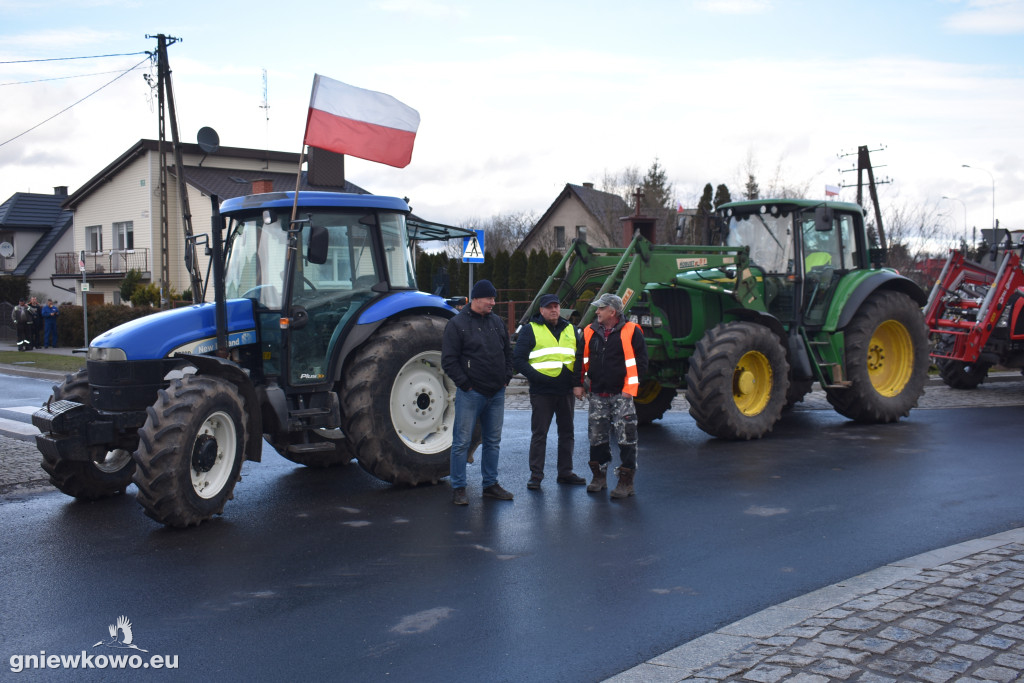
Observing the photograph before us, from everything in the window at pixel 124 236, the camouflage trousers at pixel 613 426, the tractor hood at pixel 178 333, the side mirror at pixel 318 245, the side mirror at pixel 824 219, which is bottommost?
the camouflage trousers at pixel 613 426

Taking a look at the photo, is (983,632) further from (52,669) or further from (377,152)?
(377,152)

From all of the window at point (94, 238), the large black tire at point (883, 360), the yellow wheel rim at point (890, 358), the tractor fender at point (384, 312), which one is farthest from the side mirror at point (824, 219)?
the window at point (94, 238)

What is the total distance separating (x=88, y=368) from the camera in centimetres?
757

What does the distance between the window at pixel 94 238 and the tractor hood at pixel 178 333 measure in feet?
134

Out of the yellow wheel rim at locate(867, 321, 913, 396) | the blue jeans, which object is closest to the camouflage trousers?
the blue jeans

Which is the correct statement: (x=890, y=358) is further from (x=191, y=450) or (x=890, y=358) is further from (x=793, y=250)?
(x=191, y=450)

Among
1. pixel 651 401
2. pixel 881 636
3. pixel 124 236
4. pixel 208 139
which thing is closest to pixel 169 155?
pixel 124 236

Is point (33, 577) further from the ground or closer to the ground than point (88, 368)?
closer to the ground

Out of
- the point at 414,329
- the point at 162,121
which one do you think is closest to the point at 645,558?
the point at 414,329

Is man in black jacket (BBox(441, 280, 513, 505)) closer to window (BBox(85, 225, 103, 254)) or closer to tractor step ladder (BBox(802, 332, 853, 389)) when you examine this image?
tractor step ladder (BBox(802, 332, 853, 389))

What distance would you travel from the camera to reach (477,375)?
7.89 metres

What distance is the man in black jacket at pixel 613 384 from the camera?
8109 millimetres

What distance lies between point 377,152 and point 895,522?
5.20 meters

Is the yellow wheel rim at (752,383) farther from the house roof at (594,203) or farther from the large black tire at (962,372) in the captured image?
the house roof at (594,203)
